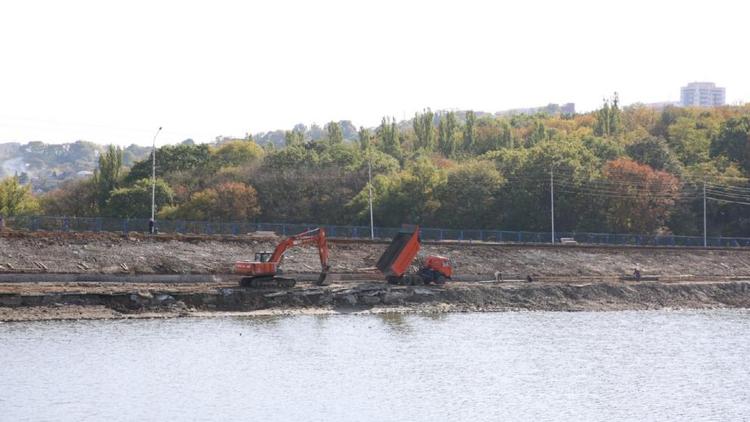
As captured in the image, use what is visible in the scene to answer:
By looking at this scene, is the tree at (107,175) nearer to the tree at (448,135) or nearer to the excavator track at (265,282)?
the tree at (448,135)

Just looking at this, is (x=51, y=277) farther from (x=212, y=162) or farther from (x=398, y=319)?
(x=212, y=162)

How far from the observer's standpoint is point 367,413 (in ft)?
125

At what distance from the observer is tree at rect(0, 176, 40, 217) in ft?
406

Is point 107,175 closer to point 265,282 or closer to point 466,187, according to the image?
point 466,187

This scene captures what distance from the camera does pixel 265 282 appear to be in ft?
223

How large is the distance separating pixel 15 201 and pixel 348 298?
231ft

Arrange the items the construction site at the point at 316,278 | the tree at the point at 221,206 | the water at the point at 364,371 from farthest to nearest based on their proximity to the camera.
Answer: the tree at the point at 221,206 < the construction site at the point at 316,278 < the water at the point at 364,371

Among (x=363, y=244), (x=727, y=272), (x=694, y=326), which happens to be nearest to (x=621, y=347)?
(x=694, y=326)

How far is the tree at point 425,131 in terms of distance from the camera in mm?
172675

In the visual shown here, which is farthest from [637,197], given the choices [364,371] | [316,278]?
[364,371]

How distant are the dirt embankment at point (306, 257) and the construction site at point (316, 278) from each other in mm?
111

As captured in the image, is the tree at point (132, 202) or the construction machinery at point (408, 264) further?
the tree at point (132, 202)

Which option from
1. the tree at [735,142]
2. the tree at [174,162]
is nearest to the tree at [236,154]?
the tree at [174,162]

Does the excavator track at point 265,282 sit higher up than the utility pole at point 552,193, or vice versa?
the utility pole at point 552,193
